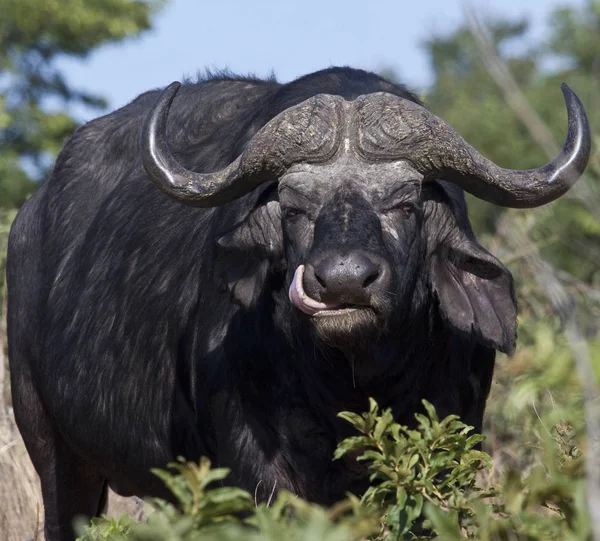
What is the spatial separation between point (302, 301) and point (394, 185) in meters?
0.81

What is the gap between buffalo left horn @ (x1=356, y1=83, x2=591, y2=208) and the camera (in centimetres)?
520

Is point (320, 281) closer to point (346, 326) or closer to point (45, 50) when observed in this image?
point (346, 326)

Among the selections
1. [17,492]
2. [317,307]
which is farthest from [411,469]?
[17,492]

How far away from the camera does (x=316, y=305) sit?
4586 mm

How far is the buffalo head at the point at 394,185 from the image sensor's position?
5137 millimetres

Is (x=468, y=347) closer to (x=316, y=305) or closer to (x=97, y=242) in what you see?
(x=316, y=305)

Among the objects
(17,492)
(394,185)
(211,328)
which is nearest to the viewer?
(394,185)

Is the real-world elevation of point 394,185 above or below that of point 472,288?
above

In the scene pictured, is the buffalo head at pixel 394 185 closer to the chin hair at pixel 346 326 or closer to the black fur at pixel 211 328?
the black fur at pixel 211 328

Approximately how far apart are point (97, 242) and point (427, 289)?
7.24 ft

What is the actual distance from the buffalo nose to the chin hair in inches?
2.6

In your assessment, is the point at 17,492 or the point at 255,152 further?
Answer: the point at 17,492

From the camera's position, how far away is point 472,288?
17.5ft

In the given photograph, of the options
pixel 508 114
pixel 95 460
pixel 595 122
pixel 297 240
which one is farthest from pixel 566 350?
pixel 508 114
